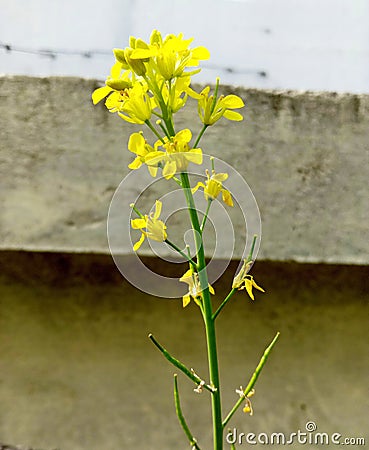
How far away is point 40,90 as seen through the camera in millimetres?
777

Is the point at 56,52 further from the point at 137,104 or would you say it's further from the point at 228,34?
the point at 137,104

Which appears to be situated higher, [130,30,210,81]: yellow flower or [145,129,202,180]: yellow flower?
[130,30,210,81]: yellow flower

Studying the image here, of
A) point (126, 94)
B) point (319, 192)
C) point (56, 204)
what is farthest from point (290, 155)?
point (126, 94)

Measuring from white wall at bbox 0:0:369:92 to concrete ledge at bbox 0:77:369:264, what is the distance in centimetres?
10

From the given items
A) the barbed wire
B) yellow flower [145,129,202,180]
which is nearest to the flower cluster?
yellow flower [145,129,202,180]

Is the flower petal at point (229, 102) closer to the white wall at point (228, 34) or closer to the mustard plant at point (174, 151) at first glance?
A: the mustard plant at point (174, 151)

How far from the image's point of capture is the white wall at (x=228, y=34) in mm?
858

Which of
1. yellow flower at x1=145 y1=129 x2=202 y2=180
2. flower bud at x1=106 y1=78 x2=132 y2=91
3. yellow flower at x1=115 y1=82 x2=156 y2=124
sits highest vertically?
flower bud at x1=106 y1=78 x2=132 y2=91

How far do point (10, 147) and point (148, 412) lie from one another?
47 centimetres

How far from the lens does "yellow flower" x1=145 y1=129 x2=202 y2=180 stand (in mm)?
317

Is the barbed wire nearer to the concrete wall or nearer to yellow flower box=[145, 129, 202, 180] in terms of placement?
the concrete wall

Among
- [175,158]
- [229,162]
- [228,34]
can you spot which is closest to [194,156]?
[175,158]

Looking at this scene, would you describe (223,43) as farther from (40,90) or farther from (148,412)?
(148,412)

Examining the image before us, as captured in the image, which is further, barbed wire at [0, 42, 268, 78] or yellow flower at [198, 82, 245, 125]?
barbed wire at [0, 42, 268, 78]
